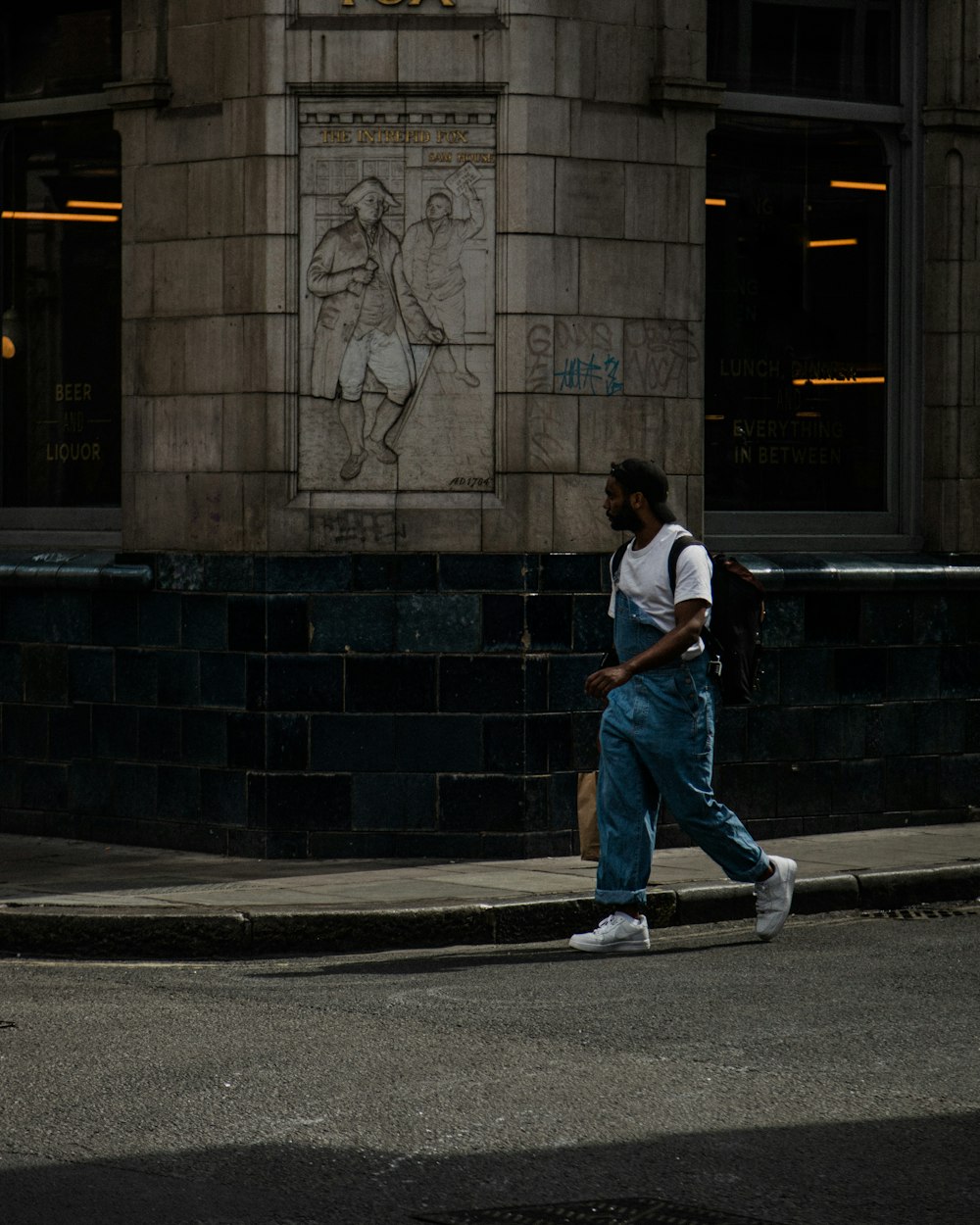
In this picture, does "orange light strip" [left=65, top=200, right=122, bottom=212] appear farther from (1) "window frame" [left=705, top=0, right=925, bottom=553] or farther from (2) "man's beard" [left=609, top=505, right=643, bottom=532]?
(2) "man's beard" [left=609, top=505, right=643, bottom=532]

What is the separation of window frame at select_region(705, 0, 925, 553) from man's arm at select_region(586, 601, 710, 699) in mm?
3757

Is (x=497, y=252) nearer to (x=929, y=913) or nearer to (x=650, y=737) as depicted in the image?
(x=650, y=737)

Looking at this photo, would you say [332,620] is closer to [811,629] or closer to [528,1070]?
[811,629]

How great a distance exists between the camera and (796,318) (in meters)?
12.1

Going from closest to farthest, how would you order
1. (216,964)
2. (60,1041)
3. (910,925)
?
(60,1041) < (216,964) < (910,925)

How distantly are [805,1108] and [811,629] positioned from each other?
602cm

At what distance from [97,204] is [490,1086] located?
7149mm

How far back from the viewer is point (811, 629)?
11656 mm

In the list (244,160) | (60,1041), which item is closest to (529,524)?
(244,160)

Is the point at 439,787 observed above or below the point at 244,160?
below

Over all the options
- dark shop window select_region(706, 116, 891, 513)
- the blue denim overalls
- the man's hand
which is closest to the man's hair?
the blue denim overalls

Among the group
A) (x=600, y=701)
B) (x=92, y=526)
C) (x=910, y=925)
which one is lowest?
(x=910, y=925)

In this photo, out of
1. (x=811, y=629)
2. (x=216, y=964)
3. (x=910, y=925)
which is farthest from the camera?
(x=811, y=629)

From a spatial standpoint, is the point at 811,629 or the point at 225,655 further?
the point at 811,629
